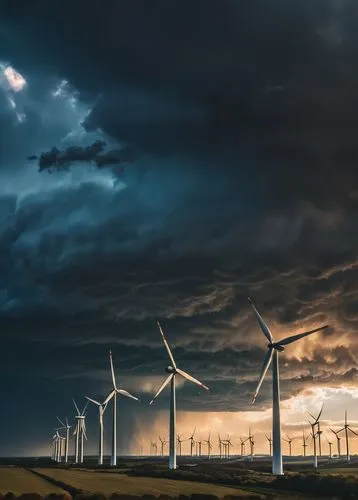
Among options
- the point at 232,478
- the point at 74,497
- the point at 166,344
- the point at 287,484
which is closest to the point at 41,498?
the point at 74,497

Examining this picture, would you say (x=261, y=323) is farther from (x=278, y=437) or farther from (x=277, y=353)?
(x=278, y=437)

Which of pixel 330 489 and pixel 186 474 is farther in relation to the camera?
pixel 186 474

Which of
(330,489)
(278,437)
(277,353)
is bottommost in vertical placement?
(330,489)

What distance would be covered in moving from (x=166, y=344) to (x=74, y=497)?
86684mm

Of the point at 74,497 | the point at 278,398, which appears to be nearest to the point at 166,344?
the point at 278,398

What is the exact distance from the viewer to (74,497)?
376ft

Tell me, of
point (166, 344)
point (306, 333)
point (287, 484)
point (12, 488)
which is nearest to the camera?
point (12, 488)

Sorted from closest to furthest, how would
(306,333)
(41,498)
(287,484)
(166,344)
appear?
(41,498) < (287,484) < (306,333) < (166,344)

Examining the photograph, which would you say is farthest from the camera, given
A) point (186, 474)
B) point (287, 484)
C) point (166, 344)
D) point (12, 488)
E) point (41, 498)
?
point (166, 344)

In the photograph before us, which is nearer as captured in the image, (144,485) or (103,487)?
(103,487)

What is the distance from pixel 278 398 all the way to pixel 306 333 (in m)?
15.7

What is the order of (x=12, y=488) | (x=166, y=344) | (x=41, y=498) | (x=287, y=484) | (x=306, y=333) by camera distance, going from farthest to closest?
(x=166, y=344) → (x=306, y=333) → (x=287, y=484) → (x=12, y=488) → (x=41, y=498)

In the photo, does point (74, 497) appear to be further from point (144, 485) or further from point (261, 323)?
point (261, 323)

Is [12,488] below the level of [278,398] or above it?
below
